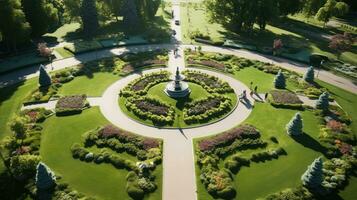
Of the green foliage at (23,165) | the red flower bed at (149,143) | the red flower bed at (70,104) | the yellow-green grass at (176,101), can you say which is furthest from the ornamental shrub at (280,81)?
the green foliage at (23,165)

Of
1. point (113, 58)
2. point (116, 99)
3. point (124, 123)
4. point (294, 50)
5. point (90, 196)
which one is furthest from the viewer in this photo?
point (294, 50)

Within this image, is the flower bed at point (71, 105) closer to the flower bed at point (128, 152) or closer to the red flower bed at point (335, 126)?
the flower bed at point (128, 152)

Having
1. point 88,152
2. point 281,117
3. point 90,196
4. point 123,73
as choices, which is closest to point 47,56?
point 123,73

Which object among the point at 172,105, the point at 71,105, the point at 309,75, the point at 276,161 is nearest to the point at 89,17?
the point at 71,105

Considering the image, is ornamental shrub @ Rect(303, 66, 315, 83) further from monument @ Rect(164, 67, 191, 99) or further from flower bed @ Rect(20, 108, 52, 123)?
flower bed @ Rect(20, 108, 52, 123)

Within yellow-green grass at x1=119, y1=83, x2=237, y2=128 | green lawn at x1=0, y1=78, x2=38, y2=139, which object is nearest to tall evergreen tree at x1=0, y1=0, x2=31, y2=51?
green lawn at x1=0, y1=78, x2=38, y2=139

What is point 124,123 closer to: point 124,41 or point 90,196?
point 90,196

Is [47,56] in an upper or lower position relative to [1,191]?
upper
